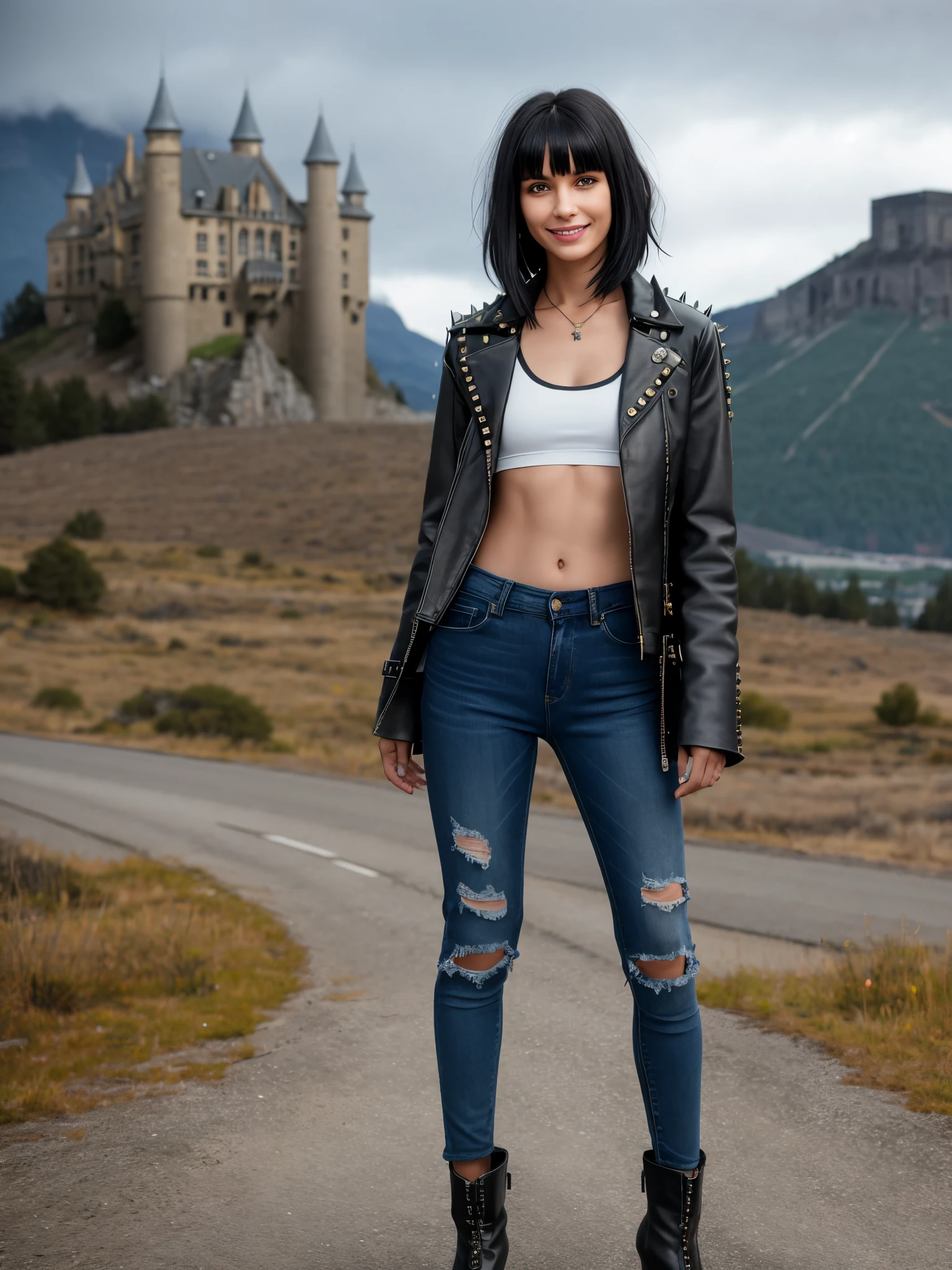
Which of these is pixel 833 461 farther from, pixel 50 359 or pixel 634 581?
pixel 634 581

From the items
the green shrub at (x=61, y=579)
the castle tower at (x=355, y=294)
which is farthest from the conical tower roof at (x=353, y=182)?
the green shrub at (x=61, y=579)

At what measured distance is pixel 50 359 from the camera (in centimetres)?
11419

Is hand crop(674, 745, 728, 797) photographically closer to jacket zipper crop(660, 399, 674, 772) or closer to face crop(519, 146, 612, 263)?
jacket zipper crop(660, 399, 674, 772)

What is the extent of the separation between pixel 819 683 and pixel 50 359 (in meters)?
86.2

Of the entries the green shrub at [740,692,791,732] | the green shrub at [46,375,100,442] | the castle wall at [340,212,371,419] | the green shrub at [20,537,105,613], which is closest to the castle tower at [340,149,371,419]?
the castle wall at [340,212,371,419]

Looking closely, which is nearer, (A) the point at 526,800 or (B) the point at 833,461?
(A) the point at 526,800

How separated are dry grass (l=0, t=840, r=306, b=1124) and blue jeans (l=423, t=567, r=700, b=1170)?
6.07 ft

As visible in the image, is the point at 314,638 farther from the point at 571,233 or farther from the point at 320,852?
the point at 571,233

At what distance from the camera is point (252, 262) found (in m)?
105

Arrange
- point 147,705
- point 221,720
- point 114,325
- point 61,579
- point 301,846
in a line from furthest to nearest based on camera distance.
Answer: point 114,325 < point 61,579 < point 147,705 < point 221,720 < point 301,846

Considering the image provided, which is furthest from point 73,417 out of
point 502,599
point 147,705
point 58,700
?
point 502,599

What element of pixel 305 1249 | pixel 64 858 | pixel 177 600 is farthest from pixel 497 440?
pixel 177 600

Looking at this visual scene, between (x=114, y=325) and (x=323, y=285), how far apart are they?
17213 mm

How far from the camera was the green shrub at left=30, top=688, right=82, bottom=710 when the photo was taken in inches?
1133
